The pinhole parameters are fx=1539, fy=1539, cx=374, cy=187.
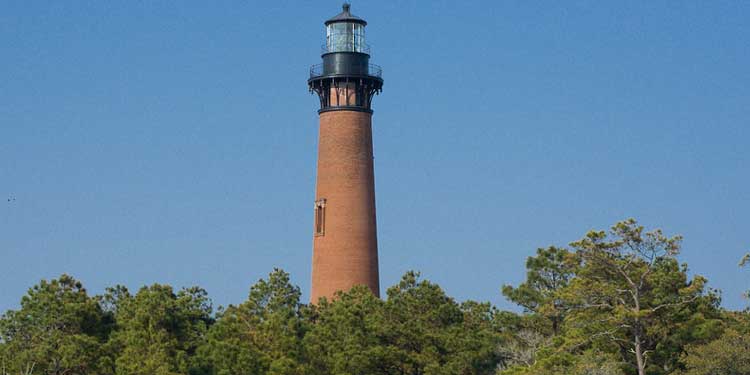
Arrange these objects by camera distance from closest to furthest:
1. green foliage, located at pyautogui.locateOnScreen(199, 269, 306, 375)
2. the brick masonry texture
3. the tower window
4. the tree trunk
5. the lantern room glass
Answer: the tree trunk → green foliage, located at pyautogui.locateOnScreen(199, 269, 306, 375) → the brick masonry texture → the tower window → the lantern room glass

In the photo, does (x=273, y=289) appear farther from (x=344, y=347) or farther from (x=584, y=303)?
(x=584, y=303)

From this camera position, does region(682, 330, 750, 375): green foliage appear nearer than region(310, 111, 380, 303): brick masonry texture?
Yes

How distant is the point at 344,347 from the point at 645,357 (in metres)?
16.6

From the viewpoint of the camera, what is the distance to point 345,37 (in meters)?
103

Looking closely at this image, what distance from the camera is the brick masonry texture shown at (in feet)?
324

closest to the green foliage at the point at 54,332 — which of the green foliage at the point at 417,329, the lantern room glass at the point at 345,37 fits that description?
the green foliage at the point at 417,329

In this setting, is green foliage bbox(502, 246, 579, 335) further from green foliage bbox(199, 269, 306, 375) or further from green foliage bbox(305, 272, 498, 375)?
green foliage bbox(199, 269, 306, 375)

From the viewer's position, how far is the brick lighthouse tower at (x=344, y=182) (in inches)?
3895

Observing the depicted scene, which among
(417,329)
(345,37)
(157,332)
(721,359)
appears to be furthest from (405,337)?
(345,37)

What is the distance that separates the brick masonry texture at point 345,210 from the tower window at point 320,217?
0.88 feet

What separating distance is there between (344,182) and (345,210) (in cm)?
183

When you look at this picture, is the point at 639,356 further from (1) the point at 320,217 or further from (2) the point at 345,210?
(1) the point at 320,217

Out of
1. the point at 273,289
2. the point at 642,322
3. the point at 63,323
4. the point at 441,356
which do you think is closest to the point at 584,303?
the point at 642,322

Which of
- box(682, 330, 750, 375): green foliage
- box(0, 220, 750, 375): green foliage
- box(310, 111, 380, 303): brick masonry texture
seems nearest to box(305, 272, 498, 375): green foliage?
box(0, 220, 750, 375): green foliage
